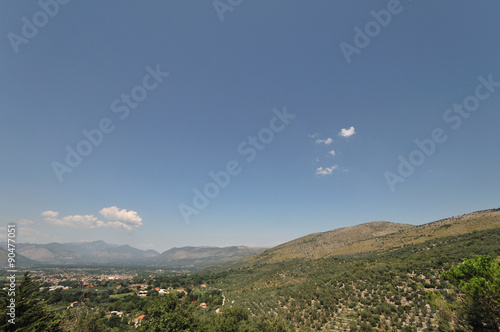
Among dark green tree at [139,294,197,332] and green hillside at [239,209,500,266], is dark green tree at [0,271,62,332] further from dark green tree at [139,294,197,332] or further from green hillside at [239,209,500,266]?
green hillside at [239,209,500,266]

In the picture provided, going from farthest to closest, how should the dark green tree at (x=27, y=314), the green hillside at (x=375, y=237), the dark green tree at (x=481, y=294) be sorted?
the green hillside at (x=375, y=237) → the dark green tree at (x=27, y=314) → the dark green tree at (x=481, y=294)

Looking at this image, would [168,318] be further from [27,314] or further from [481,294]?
[481,294]

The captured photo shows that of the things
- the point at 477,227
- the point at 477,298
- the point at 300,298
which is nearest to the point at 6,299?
the point at 300,298

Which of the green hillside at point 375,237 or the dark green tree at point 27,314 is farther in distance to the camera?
the green hillside at point 375,237

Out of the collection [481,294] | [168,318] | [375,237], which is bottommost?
[375,237]

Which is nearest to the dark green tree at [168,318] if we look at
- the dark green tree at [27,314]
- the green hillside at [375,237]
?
the dark green tree at [27,314]

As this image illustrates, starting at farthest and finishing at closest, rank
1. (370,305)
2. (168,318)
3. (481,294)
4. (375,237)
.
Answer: (375,237) < (370,305) < (168,318) < (481,294)

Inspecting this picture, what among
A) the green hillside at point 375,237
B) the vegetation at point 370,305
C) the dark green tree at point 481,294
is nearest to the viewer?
the dark green tree at point 481,294

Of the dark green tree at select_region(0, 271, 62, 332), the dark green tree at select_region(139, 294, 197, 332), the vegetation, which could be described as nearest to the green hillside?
the vegetation

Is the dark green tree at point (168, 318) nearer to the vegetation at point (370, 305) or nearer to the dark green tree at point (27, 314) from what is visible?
the vegetation at point (370, 305)

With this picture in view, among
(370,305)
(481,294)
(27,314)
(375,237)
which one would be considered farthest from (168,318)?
(375,237)

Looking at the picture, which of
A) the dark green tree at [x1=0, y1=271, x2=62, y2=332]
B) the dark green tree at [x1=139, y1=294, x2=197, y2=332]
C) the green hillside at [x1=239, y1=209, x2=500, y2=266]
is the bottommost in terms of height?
the green hillside at [x1=239, y1=209, x2=500, y2=266]
